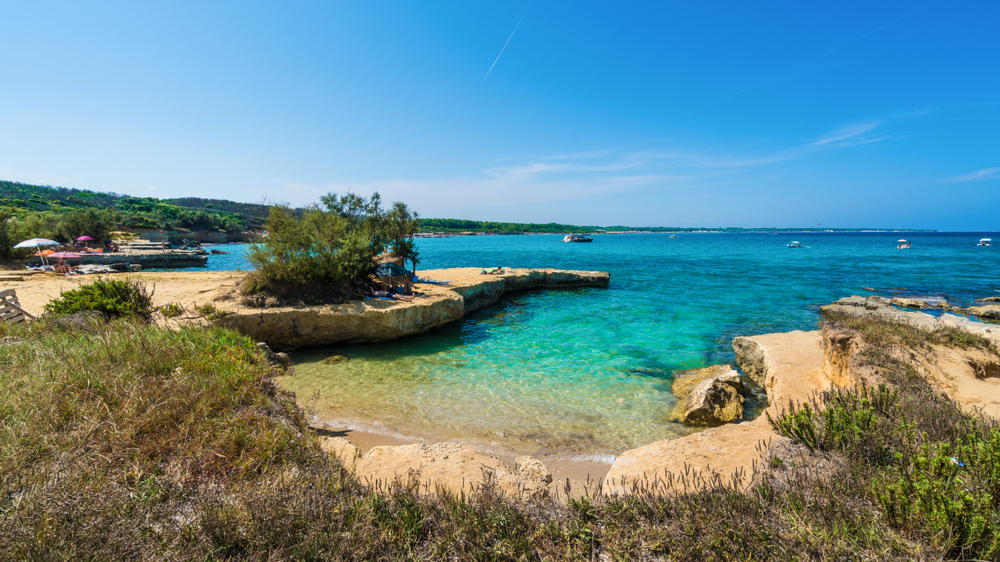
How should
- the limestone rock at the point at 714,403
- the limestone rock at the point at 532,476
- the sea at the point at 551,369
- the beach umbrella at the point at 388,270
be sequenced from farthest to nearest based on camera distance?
the beach umbrella at the point at 388,270 → the limestone rock at the point at 714,403 → the sea at the point at 551,369 → the limestone rock at the point at 532,476

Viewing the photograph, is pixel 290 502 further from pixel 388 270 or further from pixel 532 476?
pixel 388 270

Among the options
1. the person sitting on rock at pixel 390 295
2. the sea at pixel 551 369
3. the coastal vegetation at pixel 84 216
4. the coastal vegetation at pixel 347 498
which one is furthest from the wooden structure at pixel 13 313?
the person sitting on rock at pixel 390 295

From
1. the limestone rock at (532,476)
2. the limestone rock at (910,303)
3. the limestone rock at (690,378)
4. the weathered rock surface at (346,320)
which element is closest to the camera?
the limestone rock at (532,476)

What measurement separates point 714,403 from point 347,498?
7.18 m

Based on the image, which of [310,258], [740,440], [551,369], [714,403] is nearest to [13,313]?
[310,258]

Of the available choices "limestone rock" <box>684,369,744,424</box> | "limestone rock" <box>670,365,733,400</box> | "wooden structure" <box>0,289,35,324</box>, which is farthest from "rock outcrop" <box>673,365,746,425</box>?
"wooden structure" <box>0,289,35,324</box>

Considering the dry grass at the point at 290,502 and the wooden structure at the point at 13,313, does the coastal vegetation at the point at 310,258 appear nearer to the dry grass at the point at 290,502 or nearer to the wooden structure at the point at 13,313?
the wooden structure at the point at 13,313

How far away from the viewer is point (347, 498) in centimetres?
306

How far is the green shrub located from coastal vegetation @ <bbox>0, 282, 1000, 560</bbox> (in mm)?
4996

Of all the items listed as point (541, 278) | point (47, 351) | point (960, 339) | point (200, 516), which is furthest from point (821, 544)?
point (541, 278)

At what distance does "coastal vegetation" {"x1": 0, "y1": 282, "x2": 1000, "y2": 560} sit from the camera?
2.33m

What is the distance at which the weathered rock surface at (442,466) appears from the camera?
4500mm

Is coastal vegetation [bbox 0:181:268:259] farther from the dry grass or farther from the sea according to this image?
the dry grass

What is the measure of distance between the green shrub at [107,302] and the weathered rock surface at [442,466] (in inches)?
263
